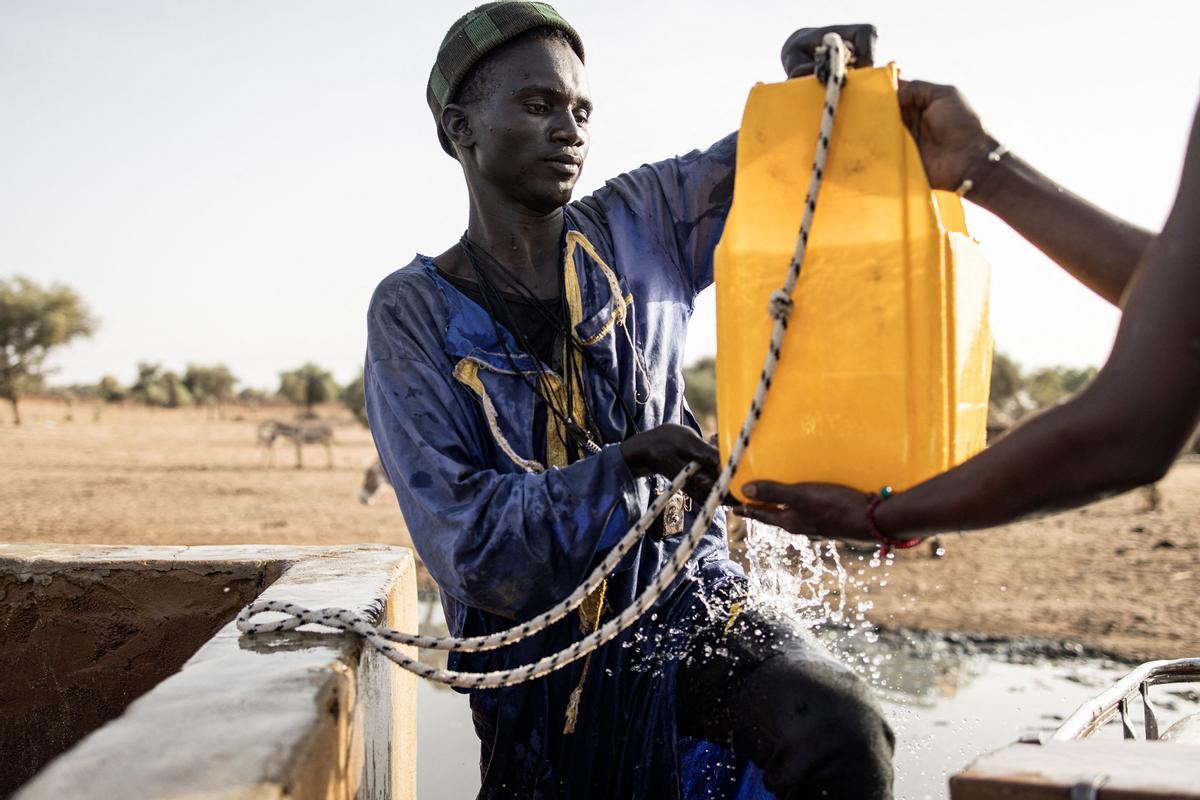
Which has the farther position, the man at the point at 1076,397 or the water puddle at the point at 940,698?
the water puddle at the point at 940,698

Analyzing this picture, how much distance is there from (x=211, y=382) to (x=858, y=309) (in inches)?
2248

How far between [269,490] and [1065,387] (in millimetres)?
23290

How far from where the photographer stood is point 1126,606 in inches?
346

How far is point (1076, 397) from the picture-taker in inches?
59.8

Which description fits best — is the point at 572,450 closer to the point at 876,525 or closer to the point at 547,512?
the point at 547,512

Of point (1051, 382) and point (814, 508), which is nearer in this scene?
point (814, 508)

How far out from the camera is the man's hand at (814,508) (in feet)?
5.95

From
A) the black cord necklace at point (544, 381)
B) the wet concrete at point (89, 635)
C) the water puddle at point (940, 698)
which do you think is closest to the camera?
the black cord necklace at point (544, 381)

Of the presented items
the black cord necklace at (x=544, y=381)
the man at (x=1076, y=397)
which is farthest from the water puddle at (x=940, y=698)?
the man at (x=1076, y=397)

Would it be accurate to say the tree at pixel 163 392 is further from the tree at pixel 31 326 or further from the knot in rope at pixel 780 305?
the knot in rope at pixel 780 305

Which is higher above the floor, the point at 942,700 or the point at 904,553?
the point at 904,553

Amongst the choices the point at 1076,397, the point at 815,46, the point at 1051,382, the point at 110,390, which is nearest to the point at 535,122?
the point at 815,46

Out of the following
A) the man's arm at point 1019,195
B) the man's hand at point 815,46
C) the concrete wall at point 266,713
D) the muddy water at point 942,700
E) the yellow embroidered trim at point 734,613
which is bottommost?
the muddy water at point 942,700

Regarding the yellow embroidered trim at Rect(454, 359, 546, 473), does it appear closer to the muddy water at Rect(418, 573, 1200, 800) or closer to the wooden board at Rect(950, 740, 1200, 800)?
the wooden board at Rect(950, 740, 1200, 800)
